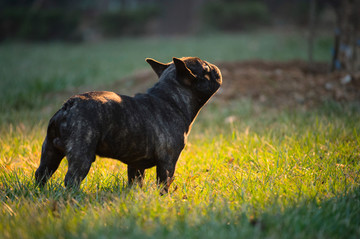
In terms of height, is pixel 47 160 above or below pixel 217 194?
above

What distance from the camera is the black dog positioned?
2.39 m

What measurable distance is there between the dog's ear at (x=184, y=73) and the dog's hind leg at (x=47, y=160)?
130 cm

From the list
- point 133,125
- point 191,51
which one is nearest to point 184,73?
point 133,125

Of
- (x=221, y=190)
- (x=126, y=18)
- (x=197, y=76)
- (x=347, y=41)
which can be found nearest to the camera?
(x=221, y=190)

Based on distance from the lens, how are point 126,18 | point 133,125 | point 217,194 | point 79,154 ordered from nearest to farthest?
point 79,154 < point 133,125 < point 217,194 < point 126,18

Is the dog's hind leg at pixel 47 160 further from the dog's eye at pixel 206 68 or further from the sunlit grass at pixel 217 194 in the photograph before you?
the dog's eye at pixel 206 68

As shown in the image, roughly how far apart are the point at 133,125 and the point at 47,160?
803mm

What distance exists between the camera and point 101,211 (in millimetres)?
2312

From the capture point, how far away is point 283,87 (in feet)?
24.2

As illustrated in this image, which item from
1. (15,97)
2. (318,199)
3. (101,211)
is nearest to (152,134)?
(101,211)

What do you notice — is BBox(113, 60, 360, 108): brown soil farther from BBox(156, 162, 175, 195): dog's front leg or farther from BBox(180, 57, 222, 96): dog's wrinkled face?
BBox(156, 162, 175, 195): dog's front leg

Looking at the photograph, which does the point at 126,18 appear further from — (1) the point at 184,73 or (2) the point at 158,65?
(1) the point at 184,73

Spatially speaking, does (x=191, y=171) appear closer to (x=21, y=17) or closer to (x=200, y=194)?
(x=200, y=194)

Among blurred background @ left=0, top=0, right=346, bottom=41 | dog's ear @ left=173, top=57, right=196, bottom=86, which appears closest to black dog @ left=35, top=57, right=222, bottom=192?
dog's ear @ left=173, top=57, right=196, bottom=86
